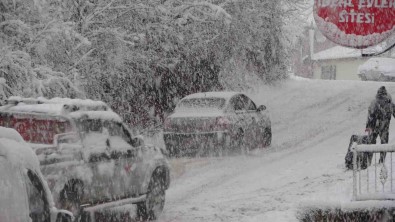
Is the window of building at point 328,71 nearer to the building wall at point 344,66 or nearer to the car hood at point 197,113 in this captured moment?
the building wall at point 344,66

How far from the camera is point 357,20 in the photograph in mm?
6848

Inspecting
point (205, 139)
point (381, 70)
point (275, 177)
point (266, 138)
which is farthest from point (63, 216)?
point (381, 70)

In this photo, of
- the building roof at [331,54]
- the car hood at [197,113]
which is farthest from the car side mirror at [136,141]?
the building roof at [331,54]

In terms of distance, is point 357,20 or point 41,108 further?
point 41,108

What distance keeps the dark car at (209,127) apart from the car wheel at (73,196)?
7.69 m

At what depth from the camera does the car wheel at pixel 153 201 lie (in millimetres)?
11320

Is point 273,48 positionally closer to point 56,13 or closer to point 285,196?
point 56,13

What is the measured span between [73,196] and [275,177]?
602cm

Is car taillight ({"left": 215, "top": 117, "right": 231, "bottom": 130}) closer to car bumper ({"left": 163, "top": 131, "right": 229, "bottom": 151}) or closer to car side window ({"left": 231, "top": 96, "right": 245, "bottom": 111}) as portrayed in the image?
car bumper ({"left": 163, "top": 131, "right": 229, "bottom": 151})

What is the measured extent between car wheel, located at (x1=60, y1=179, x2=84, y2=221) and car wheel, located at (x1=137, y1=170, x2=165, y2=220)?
75.7 inches

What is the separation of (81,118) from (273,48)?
69.1 ft

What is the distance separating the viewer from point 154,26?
Answer: 21359 mm

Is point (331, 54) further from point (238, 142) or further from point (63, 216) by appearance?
point (63, 216)

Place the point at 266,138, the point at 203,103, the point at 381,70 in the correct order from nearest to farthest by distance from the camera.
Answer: the point at 203,103, the point at 266,138, the point at 381,70
